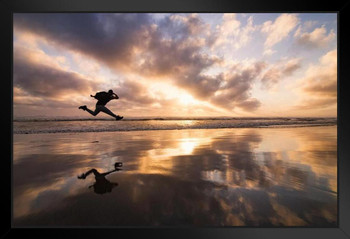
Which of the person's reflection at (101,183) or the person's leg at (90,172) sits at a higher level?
the person's leg at (90,172)

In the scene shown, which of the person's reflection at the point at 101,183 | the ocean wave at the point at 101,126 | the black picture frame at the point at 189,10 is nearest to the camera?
the black picture frame at the point at 189,10

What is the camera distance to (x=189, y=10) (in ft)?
5.27

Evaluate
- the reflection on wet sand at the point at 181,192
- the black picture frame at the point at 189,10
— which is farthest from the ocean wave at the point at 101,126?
the black picture frame at the point at 189,10

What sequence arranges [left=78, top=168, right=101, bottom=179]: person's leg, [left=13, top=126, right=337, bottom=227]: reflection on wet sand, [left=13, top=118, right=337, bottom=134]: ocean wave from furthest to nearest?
1. [left=13, top=118, right=337, bottom=134]: ocean wave
2. [left=78, top=168, right=101, bottom=179]: person's leg
3. [left=13, top=126, right=337, bottom=227]: reflection on wet sand

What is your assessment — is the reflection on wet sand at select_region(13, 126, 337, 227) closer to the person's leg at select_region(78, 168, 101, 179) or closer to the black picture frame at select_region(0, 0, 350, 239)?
the person's leg at select_region(78, 168, 101, 179)

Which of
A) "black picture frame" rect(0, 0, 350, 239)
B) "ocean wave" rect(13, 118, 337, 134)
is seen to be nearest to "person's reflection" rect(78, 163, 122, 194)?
"black picture frame" rect(0, 0, 350, 239)

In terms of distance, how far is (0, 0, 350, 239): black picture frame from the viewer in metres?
1.51

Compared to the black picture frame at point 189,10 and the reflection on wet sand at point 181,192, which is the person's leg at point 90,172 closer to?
the reflection on wet sand at point 181,192

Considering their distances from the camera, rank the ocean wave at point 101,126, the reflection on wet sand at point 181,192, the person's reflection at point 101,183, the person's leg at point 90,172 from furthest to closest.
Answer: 1. the ocean wave at point 101,126
2. the person's leg at point 90,172
3. the person's reflection at point 101,183
4. the reflection on wet sand at point 181,192

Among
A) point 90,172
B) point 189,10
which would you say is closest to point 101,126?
point 90,172

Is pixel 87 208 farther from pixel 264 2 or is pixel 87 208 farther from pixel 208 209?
pixel 264 2

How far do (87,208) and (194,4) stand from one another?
7.90 ft

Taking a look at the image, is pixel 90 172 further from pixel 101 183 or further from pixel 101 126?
pixel 101 126

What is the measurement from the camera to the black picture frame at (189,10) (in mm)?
1515
